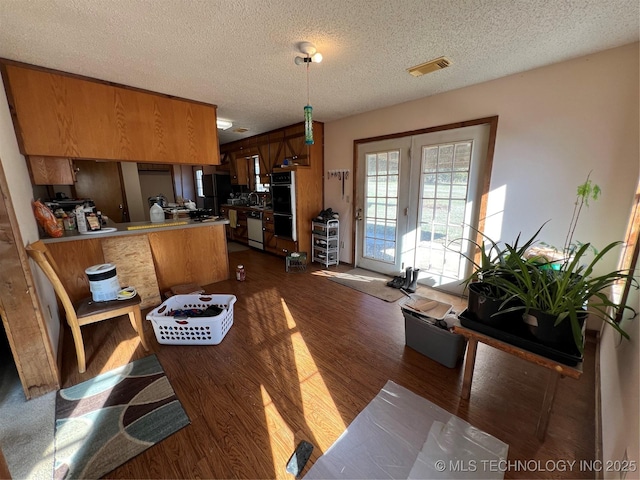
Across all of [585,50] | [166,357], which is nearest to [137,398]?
[166,357]

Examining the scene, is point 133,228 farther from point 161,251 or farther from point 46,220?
point 46,220

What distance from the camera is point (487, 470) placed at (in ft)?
4.08

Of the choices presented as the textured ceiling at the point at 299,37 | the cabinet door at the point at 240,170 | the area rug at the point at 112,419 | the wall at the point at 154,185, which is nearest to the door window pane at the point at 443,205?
the textured ceiling at the point at 299,37

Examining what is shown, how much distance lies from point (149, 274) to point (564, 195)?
434 centimetres

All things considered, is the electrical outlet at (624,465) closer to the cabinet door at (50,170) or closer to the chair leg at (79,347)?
the chair leg at (79,347)

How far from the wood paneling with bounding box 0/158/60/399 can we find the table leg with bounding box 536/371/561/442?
299 centimetres

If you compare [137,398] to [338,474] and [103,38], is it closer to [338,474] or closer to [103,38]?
[338,474]

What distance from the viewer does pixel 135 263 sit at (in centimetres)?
287

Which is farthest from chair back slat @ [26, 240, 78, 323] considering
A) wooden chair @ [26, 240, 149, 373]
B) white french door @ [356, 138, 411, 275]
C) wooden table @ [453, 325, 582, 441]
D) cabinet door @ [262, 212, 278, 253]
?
white french door @ [356, 138, 411, 275]

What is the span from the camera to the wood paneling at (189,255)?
10.4 ft

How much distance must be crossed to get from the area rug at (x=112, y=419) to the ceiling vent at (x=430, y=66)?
322cm

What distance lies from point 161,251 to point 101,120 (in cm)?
150

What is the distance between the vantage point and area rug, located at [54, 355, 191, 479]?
1.30 meters

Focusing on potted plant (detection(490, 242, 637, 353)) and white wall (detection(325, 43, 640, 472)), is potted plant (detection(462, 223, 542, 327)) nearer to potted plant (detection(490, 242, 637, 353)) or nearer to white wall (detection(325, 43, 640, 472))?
potted plant (detection(490, 242, 637, 353))
